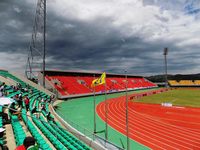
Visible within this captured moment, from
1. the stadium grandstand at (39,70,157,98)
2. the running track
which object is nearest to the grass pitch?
the running track

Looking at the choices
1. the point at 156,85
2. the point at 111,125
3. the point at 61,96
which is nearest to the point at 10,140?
the point at 111,125

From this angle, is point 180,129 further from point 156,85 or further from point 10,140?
point 156,85

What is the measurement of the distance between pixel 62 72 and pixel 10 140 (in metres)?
48.6

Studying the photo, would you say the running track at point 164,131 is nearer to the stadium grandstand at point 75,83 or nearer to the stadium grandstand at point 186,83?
the stadium grandstand at point 75,83

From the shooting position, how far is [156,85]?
10012 centimetres

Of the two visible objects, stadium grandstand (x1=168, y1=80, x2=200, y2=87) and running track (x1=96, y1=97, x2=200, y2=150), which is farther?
stadium grandstand (x1=168, y1=80, x2=200, y2=87)

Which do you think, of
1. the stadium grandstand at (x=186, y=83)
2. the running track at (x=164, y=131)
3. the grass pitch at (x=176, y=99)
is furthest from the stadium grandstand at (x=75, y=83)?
the stadium grandstand at (x=186, y=83)

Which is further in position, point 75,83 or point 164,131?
point 75,83

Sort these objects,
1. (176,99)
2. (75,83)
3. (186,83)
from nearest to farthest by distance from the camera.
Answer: (176,99), (75,83), (186,83)

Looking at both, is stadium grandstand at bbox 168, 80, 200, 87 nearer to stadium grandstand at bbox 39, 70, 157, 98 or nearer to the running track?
stadium grandstand at bbox 39, 70, 157, 98

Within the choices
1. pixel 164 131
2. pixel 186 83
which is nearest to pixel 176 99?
pixel 164 131

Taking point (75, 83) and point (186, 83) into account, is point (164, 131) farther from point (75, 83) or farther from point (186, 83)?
point (186, 83)

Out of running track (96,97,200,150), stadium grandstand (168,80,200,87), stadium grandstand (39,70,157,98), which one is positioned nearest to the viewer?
running track (96,97,200,150)

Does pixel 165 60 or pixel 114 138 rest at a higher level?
pixel 165 60
